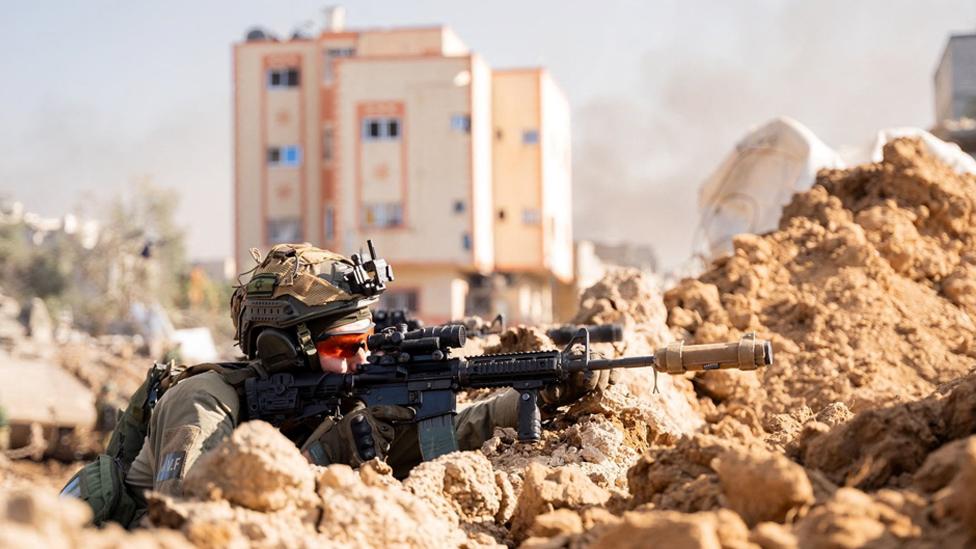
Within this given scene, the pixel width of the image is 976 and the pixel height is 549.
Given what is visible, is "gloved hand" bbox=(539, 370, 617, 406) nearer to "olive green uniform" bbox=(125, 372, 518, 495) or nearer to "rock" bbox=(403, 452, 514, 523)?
"olive green uniform" bbox=(125, 372, 518, 495)

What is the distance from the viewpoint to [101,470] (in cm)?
555

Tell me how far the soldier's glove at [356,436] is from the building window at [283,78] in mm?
38255

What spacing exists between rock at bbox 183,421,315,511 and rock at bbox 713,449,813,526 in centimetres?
122

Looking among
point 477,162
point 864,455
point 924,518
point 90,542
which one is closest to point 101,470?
point 90,542

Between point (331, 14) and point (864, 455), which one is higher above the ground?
point (331, 14)

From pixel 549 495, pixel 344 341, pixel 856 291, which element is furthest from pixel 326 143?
pixel 549 495

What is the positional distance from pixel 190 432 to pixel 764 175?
8162 millimetres

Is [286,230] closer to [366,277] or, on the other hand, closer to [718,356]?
[366,277]

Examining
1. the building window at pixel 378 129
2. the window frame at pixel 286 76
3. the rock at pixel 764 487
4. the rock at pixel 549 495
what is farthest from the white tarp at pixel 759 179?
the window frame at pixel 286 76

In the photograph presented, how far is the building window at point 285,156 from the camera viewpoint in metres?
43.5

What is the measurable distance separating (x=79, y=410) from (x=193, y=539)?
2092 centimetres

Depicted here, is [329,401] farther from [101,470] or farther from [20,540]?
[20,540]

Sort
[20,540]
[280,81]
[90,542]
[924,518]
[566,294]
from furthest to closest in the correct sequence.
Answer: [566,294], [280,81], [924,518], [90,542], [20,540]

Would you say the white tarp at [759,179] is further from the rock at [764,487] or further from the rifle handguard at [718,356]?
the rock at [764,487]
